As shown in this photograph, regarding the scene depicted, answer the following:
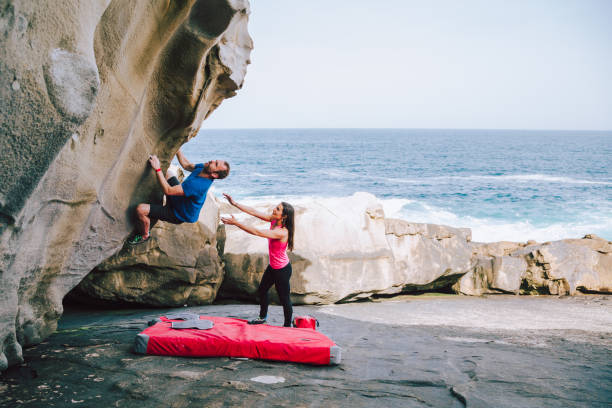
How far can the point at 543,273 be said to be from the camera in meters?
11.6

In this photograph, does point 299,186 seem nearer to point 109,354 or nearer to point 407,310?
point 407,310

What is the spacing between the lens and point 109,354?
4.71m

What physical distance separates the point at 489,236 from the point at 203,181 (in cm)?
2092

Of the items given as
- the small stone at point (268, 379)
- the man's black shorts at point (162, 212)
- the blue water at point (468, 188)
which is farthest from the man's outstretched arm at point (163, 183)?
the blue water at point (468, 188)

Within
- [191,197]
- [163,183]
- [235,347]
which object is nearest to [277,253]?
[191,197]

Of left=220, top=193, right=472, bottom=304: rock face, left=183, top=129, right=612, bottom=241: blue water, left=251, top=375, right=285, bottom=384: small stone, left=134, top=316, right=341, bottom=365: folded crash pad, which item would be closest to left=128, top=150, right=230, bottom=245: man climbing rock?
left=134, top=316, right=341, bottom=365: folded crash pad

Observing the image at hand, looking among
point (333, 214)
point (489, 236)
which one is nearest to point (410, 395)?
point (333, 214)

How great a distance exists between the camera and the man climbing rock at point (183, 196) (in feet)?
17.9

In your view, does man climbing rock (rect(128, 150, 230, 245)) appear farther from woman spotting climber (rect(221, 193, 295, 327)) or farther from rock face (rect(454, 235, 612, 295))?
rock face (rect(454, 235, 612, 295))

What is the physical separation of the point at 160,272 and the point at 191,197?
2985mm

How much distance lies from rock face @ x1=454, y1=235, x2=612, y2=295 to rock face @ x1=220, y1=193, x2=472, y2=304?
0.59 meters

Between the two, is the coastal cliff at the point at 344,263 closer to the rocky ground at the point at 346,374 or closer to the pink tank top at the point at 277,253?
the rocky ground at the point at 346,374

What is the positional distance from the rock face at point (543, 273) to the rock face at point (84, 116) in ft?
27.0

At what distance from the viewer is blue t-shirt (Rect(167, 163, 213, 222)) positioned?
216 inches
